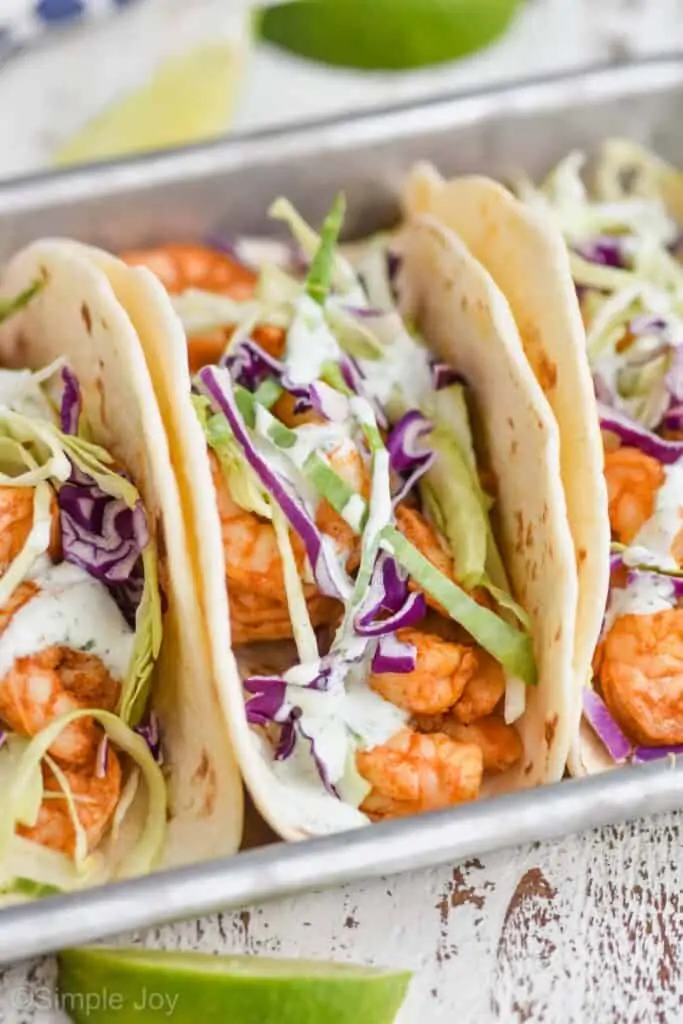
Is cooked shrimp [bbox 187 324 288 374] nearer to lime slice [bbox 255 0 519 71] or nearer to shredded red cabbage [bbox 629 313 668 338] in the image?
shredded red cabbage [bbox 629 313 668 338]

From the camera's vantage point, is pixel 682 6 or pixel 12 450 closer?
pixel 12 450

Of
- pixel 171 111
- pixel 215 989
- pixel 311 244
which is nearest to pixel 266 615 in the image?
pixel 215 989

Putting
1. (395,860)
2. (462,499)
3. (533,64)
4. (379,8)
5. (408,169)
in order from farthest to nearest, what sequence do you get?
(533,64)
(379,8)
(408,169)
(462,499)
(395,860)

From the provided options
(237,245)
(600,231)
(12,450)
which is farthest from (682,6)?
(12,450)

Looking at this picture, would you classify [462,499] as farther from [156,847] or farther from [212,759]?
[156,847]

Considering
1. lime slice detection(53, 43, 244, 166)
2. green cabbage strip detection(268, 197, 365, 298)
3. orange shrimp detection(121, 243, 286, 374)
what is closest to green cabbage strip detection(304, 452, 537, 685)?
green cabbage strip detection(268, 197, 365, 298)

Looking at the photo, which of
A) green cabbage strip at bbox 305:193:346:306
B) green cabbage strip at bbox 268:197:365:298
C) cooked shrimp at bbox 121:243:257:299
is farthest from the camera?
cooked shrimp at bbox 121:243:257:299
